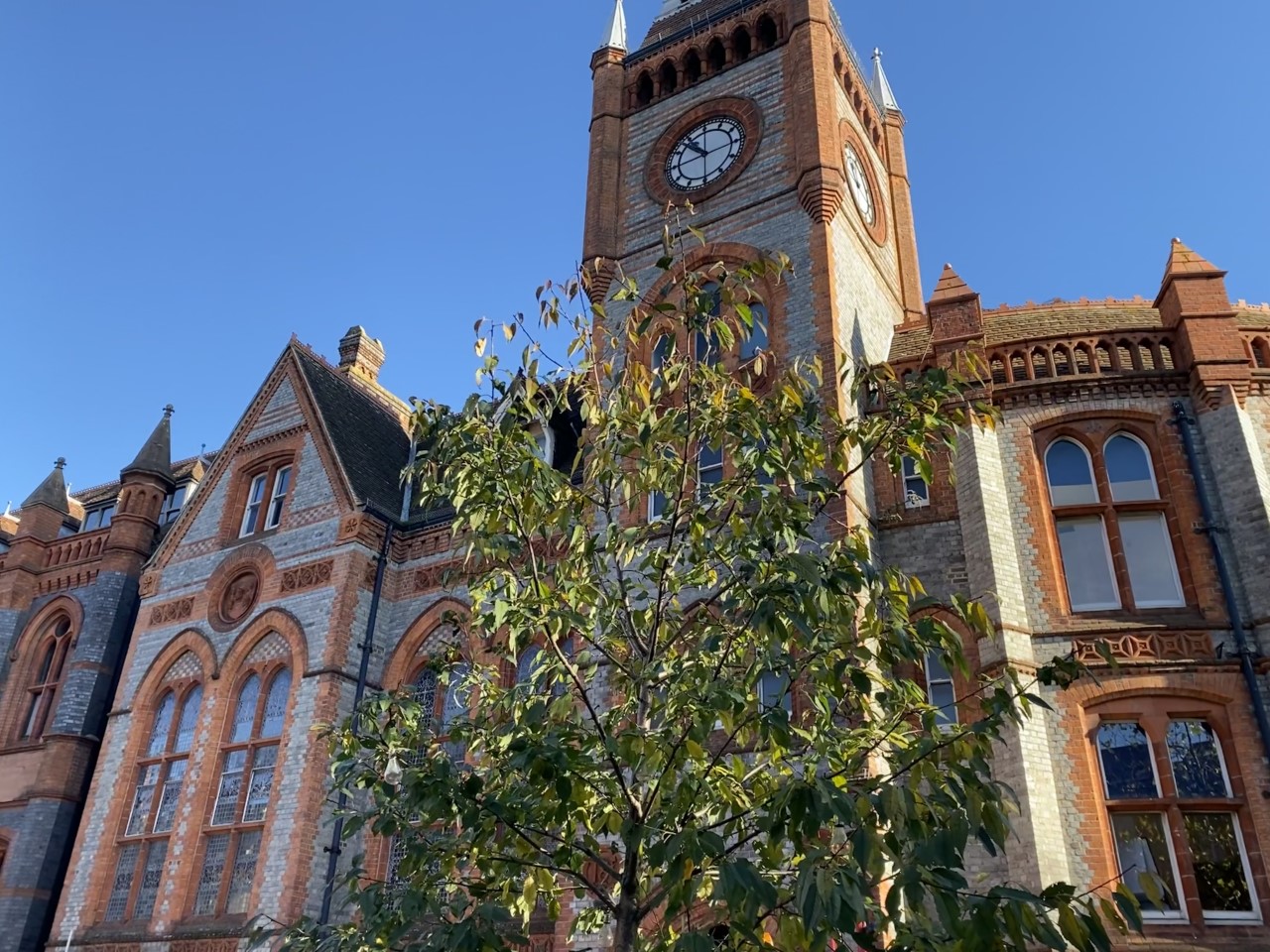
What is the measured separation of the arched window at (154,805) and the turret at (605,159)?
1221cm

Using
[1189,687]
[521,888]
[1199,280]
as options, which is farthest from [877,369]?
[1199,280]

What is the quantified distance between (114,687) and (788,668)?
864 inches

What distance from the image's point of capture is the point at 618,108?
996 inches

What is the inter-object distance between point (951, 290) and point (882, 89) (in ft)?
46.1

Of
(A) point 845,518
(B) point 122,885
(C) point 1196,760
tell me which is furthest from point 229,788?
(C) point 1196,760

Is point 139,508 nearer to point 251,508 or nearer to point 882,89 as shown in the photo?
point 251,508

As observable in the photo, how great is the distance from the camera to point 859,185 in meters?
24.3

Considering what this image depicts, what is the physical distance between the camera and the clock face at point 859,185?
77.5ft

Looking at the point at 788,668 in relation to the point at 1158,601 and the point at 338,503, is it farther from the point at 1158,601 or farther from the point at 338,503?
the point at 338,503

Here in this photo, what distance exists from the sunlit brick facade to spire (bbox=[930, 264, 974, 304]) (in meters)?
0.07

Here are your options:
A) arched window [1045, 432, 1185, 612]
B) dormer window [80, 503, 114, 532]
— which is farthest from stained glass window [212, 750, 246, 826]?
arched window [1045, 432, 1185, 612]

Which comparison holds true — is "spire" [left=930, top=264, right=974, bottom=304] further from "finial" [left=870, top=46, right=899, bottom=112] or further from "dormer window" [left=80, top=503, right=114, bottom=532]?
"dormer window" [left=80, top=503, right=114, bottom=532]

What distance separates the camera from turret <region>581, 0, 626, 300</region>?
2300 cm

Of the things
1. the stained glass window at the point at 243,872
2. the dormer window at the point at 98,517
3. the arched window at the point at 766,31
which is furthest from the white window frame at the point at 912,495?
the dormer window at the point at 98,517
